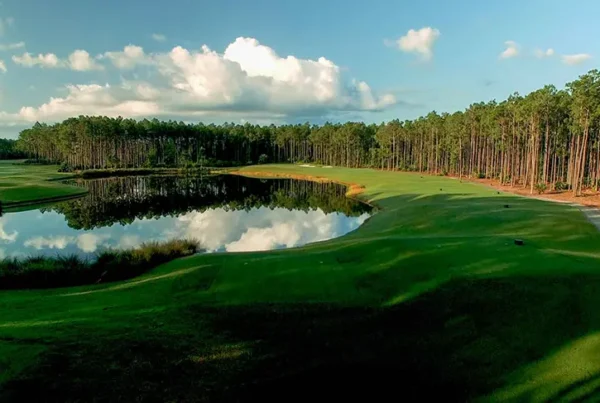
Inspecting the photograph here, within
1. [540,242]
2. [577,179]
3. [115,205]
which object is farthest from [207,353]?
[577,179]

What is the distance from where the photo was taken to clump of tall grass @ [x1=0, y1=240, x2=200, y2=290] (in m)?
20.7

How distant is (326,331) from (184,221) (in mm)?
39819

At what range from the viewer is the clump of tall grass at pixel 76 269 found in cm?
2069

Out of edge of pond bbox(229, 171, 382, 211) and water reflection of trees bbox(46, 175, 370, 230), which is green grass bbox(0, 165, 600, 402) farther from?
edge of pond bbox(229, 171, 382, 211)

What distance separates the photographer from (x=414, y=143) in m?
134

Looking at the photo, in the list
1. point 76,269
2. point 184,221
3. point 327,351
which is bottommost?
point 184,221

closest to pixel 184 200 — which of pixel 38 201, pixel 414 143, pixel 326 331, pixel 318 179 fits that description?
pixel 38 201

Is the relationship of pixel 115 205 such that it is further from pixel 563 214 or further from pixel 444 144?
pixel 444 144

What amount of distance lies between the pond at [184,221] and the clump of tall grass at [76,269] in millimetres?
8498

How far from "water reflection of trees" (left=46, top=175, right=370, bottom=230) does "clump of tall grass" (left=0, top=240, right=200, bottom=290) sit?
22.9 metres

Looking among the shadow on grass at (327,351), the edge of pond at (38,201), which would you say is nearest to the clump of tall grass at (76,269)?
the shadow on grass at (327,351)

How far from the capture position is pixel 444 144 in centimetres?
11144

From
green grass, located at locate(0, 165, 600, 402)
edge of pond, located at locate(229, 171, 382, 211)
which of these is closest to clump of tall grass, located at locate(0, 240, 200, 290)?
green grass, located at locate(0, 165, 600, 402)

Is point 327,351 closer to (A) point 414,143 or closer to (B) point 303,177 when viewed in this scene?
(B) point 303,177
